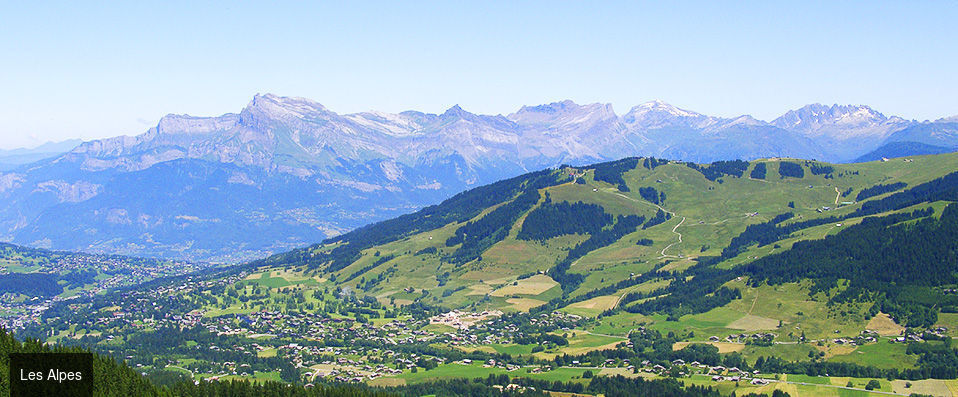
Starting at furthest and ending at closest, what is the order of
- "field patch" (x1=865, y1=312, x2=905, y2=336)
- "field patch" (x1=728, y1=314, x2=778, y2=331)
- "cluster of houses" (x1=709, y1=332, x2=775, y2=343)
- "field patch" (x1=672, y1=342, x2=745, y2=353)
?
"field patch" (x1=728, y1=314, x2=778, y2=331) → "cluster of houses" (x1=709, y1=332, x2=775, y2=343) → "field patch" (x1=672, y1=342, x2=745, y2=353) → "field patch" (x1=865, y1=312, x2=905, y2=336)

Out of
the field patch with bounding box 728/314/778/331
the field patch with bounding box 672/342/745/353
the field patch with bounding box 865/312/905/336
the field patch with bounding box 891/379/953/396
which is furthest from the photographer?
the field patch with bounding box 728/314/778/331

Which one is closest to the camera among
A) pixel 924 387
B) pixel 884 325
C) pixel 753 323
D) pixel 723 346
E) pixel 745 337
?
pixel 924 387

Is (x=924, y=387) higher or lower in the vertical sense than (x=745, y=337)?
lower

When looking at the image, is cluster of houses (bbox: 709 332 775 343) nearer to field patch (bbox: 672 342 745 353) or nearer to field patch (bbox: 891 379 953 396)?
field patch (bbox: 672 342 745 353)

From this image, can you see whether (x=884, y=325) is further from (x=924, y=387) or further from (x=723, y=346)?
(x=924, y=387)

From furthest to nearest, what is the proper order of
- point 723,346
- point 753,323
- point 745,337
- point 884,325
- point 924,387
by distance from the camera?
point 753,323
point 745,337
point 723,346
point 884,325
point 924,387

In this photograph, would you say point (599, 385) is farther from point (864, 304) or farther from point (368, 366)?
point (864, 304)

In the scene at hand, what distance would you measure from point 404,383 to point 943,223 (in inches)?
5406

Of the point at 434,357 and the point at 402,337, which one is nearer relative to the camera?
the point at 434,357

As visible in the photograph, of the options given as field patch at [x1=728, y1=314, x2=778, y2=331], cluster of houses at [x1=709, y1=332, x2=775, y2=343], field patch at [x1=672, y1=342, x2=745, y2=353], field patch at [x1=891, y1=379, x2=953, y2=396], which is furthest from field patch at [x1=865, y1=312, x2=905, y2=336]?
field patch at [x1=672, y1=342, x2=745, y2=353]

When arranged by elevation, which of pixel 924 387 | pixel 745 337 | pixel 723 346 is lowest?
pixel 924 387

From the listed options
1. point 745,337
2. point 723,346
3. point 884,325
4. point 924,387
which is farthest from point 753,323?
point 924,387

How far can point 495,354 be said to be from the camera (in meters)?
172

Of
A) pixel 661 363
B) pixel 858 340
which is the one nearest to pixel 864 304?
pixel 858 340
